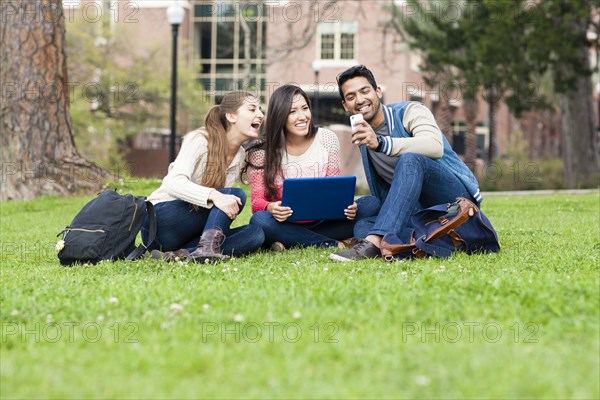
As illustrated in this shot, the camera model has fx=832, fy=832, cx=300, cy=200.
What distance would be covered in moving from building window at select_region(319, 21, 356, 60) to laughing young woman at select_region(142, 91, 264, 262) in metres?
29.2

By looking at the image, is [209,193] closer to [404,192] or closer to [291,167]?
[291,167]

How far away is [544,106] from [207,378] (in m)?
17.8

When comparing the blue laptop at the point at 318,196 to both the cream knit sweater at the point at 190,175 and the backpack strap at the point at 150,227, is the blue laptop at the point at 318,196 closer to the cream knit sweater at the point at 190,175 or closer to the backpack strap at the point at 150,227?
the cream knit sweater at the point at 190,175

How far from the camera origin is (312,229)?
6348 millimetres

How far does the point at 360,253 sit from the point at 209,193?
110 centimetres

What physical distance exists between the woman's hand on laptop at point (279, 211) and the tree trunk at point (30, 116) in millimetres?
7260

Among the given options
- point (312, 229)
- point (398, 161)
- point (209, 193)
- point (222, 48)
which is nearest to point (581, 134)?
point (312, 229)

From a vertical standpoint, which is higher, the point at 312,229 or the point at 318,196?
the point at 318,196

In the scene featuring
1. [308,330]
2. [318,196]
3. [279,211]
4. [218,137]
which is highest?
[218,137]

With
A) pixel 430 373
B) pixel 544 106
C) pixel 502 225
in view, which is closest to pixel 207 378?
pixel 430 373

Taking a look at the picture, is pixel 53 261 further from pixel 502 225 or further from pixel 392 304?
pixel 502 225

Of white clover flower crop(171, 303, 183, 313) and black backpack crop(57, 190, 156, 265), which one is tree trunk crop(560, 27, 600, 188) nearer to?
black backpack crop(57, 190, 156, 265)

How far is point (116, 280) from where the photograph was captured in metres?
4.64

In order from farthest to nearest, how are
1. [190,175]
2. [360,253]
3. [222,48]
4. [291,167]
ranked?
[222,48], [291,167], [190,175], [360,253]
